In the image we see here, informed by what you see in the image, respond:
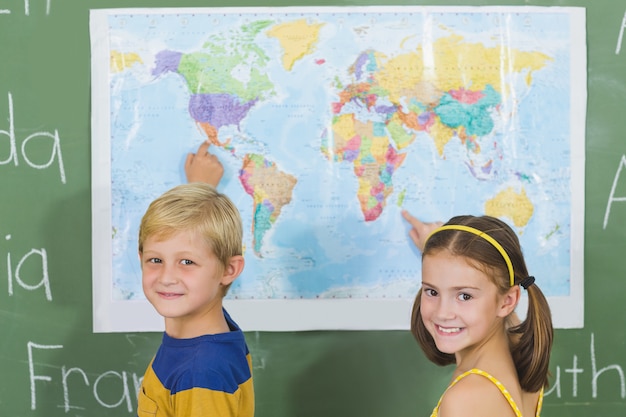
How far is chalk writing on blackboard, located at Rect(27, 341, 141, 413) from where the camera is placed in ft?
6.24

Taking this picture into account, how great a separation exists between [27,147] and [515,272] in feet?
3.97

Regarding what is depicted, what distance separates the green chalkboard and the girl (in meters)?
0.57

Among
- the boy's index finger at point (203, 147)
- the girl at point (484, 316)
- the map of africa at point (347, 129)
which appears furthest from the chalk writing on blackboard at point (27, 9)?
the girl at point (484, 316)

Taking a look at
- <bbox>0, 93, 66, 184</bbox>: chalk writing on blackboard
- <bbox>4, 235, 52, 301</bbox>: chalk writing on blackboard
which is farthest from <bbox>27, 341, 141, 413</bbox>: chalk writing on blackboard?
<bbox>0, 93, 66, 184</bbox>: chalk writing on blackboard

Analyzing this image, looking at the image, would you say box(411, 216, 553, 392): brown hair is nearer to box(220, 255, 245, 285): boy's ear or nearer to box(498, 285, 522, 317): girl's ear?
box(498, 285, 522, 317): girl's ear

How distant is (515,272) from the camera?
4.32ft

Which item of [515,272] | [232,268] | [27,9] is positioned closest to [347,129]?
[232,268]

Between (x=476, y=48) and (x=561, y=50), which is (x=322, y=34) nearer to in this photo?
(x=476, y=48)

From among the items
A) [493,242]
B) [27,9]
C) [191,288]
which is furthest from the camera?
[27,9]

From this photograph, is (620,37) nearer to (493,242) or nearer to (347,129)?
(347,129)

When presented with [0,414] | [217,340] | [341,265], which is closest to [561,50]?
[341,265]

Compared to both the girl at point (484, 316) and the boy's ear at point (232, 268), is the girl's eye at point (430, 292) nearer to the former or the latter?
the girl at point (484, 316)

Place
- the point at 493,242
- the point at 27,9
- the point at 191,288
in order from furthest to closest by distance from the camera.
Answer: the point at 27,9 < the point at 191,288 < the point at 493,242

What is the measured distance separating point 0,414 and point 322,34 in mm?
1217
